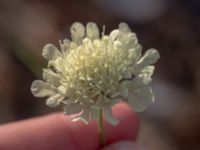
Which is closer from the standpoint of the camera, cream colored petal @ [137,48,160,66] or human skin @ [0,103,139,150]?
cream colored petal @ [137,48,160,66]

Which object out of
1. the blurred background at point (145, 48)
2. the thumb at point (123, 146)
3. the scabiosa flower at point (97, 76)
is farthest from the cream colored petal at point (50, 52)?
the blurred background at point (145, 48)

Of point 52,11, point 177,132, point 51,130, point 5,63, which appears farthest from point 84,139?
point 52,11

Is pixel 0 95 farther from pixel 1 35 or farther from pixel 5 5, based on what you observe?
pixel 5 5

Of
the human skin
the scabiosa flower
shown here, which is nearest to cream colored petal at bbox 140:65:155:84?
the scabiosa flower

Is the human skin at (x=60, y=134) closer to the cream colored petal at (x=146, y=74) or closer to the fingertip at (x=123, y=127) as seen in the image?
the fingertip at (x=123, y=127)

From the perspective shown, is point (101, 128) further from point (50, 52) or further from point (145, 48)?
point (145, 48)

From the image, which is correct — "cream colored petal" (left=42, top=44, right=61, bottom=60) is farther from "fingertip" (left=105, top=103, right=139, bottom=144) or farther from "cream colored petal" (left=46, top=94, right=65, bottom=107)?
"fingertip" (left=105, top=103, right=139, bottom=144)
